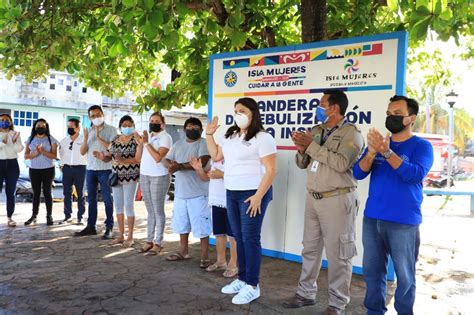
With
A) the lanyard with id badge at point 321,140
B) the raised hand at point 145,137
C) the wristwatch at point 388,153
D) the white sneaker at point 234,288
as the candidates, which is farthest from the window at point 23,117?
the wristwatch at point 388,153

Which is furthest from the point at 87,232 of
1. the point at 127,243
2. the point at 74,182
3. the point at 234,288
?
the point at 234,288

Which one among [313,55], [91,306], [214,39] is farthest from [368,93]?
[91,306]

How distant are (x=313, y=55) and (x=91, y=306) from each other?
12.4 feet

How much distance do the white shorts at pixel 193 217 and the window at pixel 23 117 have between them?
762 inches

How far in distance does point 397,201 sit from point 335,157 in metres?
0.67

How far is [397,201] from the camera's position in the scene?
3.57 m

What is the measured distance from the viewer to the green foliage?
4055 mm

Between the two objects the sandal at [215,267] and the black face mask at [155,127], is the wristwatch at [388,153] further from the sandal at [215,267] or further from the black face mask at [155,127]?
the black face mask at [155,127]

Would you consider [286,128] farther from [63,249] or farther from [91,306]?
[63,249]

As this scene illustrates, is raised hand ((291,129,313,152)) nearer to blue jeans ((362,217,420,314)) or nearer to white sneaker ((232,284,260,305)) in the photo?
blue jeans ((362,217,420,314))

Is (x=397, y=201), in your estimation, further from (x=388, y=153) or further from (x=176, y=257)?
(x=176, y=257)

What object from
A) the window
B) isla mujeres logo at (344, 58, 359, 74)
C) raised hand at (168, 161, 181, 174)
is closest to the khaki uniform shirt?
isla mujeres logo at (344, 58, 359, 74)

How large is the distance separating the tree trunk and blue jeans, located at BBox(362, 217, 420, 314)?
353 cm

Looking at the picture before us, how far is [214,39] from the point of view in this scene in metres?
7.53
